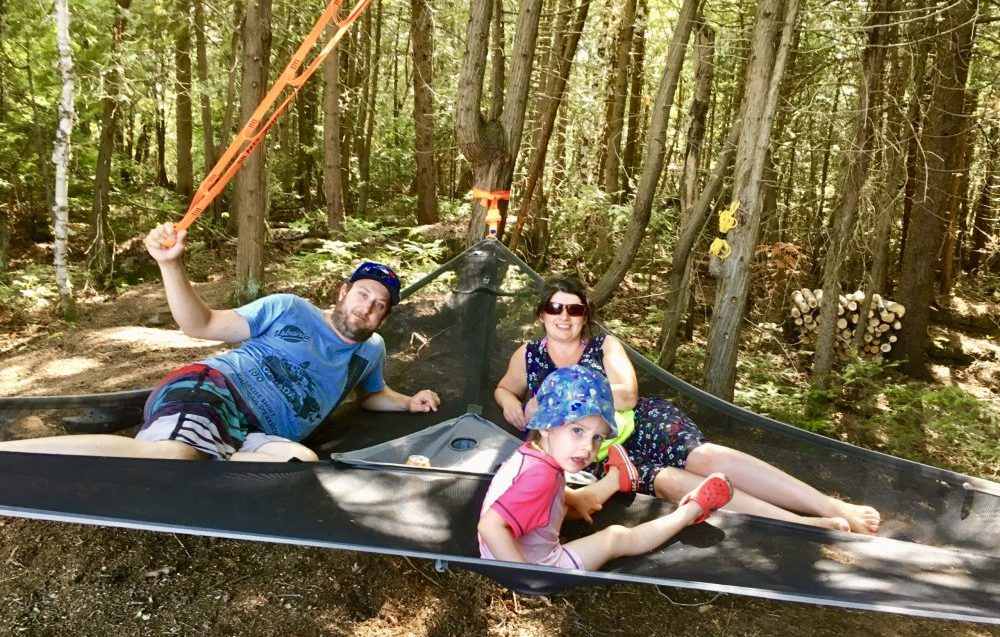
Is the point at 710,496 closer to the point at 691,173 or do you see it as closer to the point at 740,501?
the point at 740,501

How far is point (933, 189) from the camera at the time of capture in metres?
4.87

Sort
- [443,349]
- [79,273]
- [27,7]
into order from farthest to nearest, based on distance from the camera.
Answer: [79,273], [27,7], [443,349]

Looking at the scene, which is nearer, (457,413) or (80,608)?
(80,608)

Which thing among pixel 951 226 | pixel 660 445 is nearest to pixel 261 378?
pixel 660 445

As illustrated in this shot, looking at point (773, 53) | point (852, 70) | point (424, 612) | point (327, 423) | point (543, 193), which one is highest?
point (852, 70)

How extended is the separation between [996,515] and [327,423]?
→ 6.16 feet

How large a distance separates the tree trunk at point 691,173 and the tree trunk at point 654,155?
0.33 ft

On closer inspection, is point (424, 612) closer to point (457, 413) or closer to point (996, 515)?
point (457, 413)

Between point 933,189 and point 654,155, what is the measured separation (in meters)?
2.34

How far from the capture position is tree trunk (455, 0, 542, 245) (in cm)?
313

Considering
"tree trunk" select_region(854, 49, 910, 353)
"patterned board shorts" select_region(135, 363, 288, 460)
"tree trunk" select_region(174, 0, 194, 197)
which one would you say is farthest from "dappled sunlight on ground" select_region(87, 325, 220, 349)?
"tree trunk" select_region(174, 0, 194, 197)

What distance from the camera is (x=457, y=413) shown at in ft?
7.52

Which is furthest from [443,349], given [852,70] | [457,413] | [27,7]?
[27,7]

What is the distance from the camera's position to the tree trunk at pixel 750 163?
109 inches
